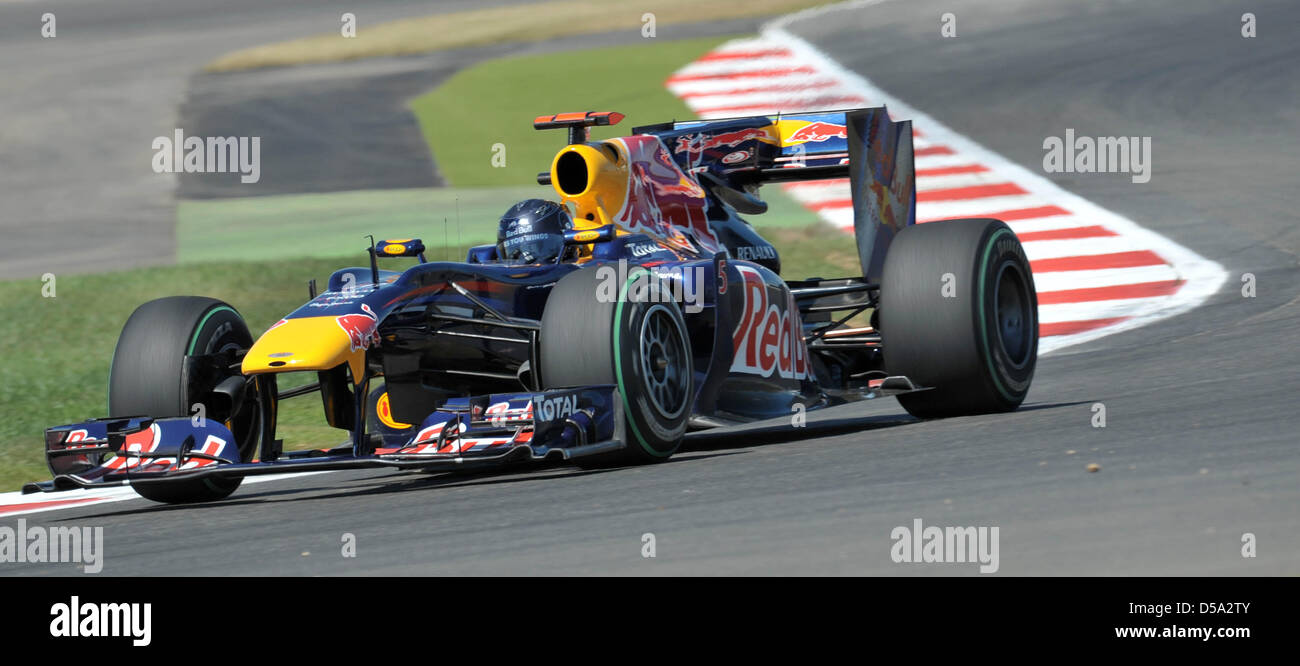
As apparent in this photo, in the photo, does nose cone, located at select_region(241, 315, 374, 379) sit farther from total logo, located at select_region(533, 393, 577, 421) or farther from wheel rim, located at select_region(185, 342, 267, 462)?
total logo, located at select_region(533, 393, 577, 421)

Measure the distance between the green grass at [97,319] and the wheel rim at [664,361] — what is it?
385 centimetres

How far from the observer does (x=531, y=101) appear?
24109mm

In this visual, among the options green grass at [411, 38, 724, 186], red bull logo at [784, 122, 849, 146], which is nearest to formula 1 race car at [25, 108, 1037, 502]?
red bull logo at [784, 122, 849, 146]

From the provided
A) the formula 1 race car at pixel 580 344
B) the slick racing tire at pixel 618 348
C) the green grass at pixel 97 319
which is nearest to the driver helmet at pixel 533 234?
the formula 1 race car at pixel 580 344

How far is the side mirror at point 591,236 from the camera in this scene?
9008 millimetres

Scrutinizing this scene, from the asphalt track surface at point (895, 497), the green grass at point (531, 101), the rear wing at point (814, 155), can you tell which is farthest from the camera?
the green grass at point (531, 101)

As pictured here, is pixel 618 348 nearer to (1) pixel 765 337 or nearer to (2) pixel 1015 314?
(1) pixel 765 337

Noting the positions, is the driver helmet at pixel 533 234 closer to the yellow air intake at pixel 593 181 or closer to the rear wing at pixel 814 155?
the yellow air intake at pixel 593 181

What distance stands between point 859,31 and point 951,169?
8036 mm

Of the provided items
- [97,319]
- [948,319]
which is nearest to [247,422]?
[948,319]

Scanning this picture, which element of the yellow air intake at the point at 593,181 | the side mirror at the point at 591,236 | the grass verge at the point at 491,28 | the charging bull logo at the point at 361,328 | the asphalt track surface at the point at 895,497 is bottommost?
the asphalt track surface at the point at 895,497

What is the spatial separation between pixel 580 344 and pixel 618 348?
179mm
